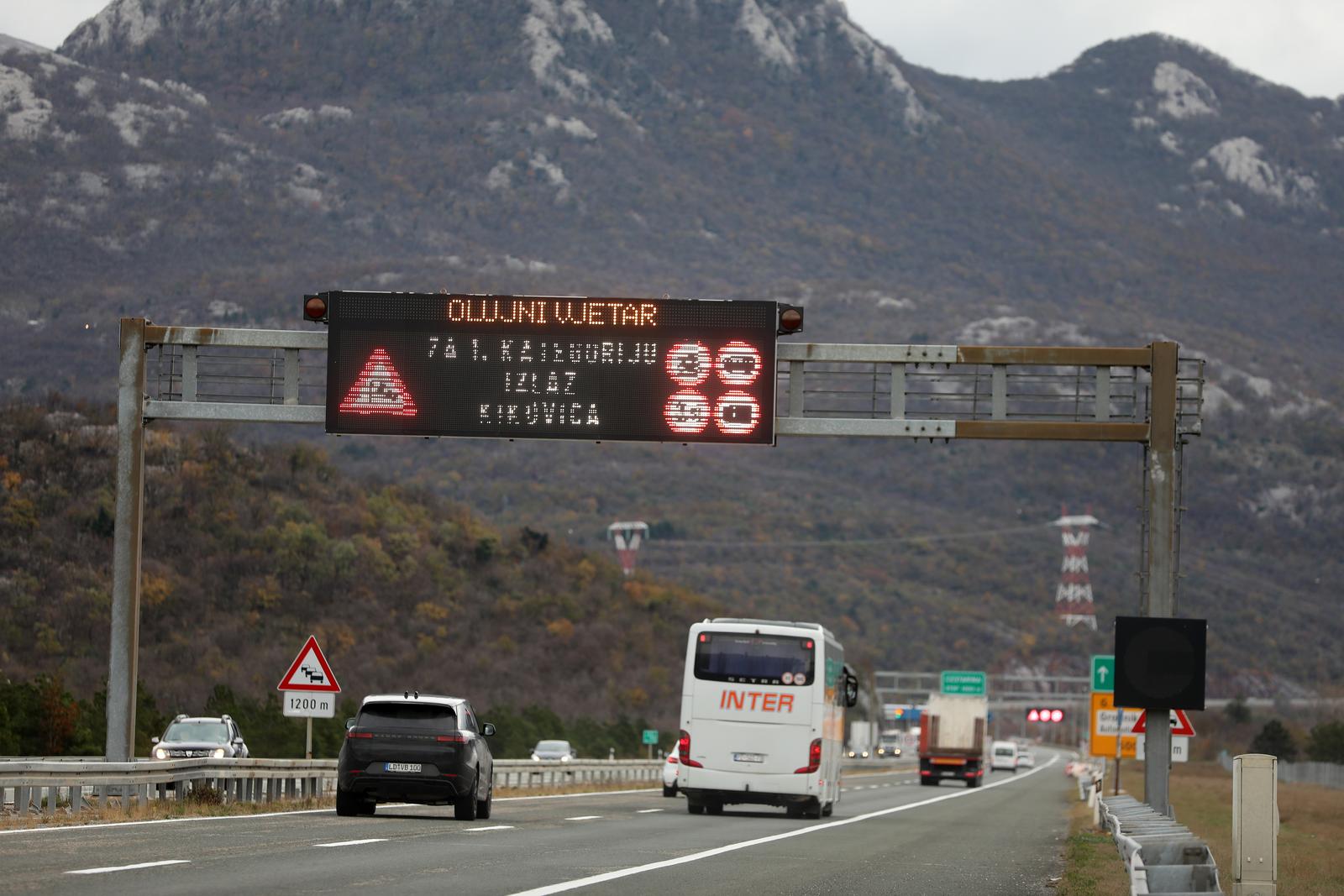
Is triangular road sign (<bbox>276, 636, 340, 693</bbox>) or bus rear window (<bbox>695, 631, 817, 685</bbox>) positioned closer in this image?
triangular road sign (<bbox>276, 636, 340, 693</bbox>)

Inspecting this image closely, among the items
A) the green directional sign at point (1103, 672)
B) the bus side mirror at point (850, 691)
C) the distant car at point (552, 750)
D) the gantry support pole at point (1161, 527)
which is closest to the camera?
the gantry support pole at point (1161, 527)

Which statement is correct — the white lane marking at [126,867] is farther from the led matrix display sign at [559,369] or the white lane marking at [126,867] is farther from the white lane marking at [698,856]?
the led matrix display sign at [559,369]

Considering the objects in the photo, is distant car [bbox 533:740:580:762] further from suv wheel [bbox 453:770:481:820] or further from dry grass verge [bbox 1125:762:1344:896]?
suv wheel [bbox 453:770:481:820]

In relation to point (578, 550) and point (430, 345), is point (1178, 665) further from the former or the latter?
point (578, 550)

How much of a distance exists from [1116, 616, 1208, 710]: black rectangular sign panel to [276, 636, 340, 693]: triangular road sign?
1425cm

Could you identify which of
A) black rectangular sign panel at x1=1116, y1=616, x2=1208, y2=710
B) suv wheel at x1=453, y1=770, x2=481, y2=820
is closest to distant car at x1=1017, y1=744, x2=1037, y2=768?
suv wheel at x1=453, y1=770, x2=481, y2=820

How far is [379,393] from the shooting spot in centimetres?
3375

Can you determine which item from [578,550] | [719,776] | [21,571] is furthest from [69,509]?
[719,776]

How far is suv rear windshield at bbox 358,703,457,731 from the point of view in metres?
29.0

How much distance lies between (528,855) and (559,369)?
1231cm

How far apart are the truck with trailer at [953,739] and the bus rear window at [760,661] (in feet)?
128

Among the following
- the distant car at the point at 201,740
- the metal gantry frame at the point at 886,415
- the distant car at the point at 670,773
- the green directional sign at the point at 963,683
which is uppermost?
the metal gantry frame at the point at 886,415

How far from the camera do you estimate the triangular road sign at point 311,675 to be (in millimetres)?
35750

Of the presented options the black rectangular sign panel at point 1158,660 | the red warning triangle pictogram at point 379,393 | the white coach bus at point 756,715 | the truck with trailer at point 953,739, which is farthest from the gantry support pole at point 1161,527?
the truck with trailer at point 953,739
